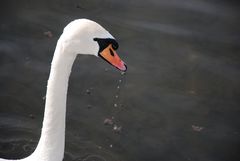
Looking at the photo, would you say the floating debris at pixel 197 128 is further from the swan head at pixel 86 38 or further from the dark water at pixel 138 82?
the swan head at pixel 86 38

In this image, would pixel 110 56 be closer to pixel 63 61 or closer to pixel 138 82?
pixel 63 61

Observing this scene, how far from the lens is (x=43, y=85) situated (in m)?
6.39

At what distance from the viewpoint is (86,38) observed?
11.7 ft

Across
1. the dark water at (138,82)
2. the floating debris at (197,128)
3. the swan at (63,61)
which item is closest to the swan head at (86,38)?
the swan at (63,61)

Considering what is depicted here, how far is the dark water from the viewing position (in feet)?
19.2

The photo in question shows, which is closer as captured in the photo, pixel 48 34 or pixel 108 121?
pixel 108 121

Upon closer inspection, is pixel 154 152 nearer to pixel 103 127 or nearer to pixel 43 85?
pixel 103 127

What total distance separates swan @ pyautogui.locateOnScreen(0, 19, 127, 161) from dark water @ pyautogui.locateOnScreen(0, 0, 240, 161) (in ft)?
4.91

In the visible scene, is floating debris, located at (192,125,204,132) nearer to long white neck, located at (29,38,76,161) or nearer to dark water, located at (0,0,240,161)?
dark water, located at (0,0,240,161)

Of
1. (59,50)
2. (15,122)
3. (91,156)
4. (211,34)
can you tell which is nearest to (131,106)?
(91,156)

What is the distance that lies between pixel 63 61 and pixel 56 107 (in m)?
0.41

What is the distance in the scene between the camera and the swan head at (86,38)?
352cm

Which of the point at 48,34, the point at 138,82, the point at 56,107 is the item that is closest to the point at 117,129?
the point at 138,82

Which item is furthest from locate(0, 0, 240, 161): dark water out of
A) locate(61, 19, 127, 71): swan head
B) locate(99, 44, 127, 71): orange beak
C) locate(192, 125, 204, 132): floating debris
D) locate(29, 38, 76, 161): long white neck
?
locate(61, 19, 127, 71): swan head
